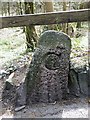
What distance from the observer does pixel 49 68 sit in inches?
106

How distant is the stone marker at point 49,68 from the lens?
2648 millimetres

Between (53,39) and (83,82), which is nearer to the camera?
(53,39)

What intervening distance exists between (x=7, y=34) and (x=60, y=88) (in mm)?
4175

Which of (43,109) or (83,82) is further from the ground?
(83,82)

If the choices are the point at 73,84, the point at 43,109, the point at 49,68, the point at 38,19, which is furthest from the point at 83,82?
the point at 38,19

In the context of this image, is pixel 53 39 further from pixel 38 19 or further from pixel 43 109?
pixel 43 109

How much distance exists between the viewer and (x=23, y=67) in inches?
136

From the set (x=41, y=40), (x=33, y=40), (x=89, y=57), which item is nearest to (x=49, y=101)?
(x=41, y=40)

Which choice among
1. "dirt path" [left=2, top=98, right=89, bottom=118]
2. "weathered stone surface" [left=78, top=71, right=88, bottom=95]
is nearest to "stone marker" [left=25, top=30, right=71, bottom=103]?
"dirt path" [left=2, top=98, right=89, bottom=118]

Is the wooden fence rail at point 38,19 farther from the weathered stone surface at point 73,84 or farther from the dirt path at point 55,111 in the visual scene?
the dirt path at point 55,111

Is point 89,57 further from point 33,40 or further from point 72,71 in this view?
point 33,40

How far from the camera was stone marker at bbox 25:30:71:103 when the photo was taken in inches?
104

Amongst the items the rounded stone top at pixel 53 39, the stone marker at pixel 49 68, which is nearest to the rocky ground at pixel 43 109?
the stone marker at pixel 49 68

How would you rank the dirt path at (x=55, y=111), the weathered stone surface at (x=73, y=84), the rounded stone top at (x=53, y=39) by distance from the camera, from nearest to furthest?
1. the dirt path at (x=55, y=111)
2. the rounded stone top at (x=53, y=39)
3. the weathered stone surface at (x=73, y=84)
